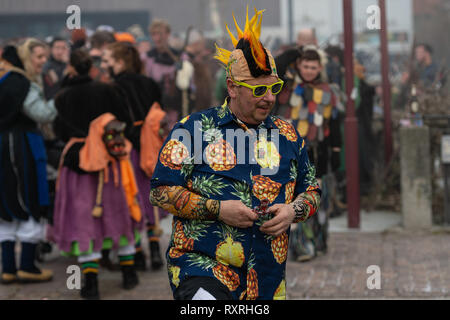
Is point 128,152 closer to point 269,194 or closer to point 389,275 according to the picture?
point 389,275

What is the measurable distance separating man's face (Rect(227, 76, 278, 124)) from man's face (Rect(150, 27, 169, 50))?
26.5ft

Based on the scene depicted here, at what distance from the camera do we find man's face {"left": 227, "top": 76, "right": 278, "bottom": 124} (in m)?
3.71

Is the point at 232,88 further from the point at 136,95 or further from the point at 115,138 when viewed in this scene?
the point at 136,95

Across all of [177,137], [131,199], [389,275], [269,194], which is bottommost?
[389,275]

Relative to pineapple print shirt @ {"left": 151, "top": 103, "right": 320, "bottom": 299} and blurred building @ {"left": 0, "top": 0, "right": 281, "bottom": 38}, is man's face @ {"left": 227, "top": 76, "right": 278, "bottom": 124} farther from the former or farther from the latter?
blurred building @ {"left": 0, "top": 0, "right": 281, "bottom": 38}

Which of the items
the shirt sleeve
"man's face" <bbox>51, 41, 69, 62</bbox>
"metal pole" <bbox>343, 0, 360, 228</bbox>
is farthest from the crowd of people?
the shirt sleeve

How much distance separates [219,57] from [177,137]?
0.45 m

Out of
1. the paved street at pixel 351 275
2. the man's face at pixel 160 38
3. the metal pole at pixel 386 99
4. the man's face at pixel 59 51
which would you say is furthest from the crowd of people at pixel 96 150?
the man's face at pixel 160 38

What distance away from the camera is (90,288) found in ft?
22.5

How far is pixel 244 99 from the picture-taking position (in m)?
3.74

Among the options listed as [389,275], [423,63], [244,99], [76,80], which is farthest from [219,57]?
[423,63]

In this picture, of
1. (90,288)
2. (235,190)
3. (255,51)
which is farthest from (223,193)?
(90,288)

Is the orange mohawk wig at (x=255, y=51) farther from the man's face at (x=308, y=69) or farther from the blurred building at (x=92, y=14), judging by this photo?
the blurred building at (x=92, y=14)

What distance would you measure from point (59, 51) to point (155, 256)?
140 inches
